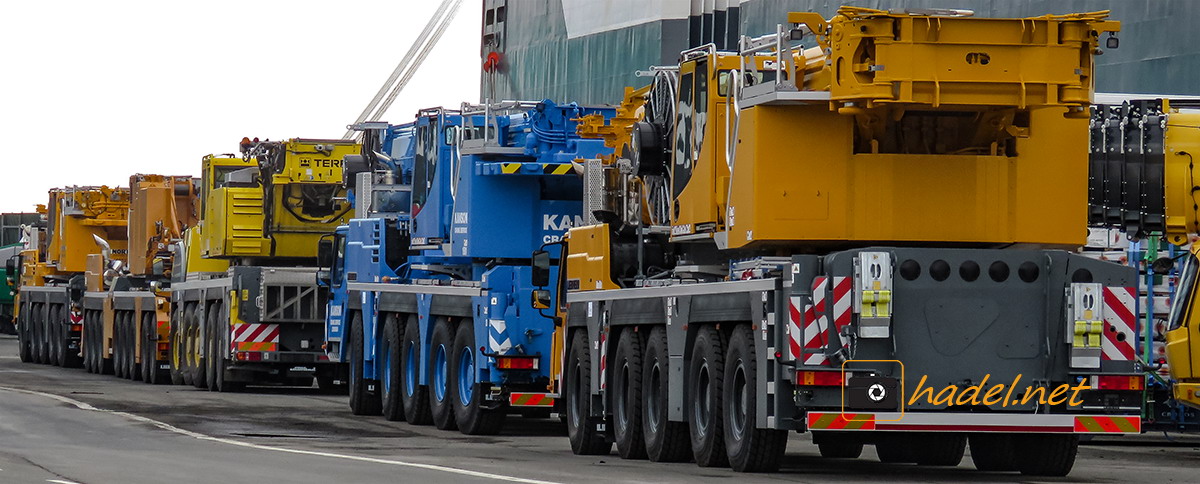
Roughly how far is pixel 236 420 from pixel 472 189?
3921mm

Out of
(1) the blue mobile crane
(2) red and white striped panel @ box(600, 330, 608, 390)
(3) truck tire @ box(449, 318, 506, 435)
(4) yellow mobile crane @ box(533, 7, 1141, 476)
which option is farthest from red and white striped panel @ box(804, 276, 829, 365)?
→ (3) truck tire @ box(449, 318, 506, 435)

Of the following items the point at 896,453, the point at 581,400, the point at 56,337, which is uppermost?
the point at 581,400

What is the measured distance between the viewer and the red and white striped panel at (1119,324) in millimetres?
15555

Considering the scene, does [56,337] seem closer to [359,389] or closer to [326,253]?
[326,253]

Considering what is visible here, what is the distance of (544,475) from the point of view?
51.8 feet

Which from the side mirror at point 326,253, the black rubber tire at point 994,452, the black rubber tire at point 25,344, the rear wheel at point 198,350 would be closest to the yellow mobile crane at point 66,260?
the black rubber tire at point 25,344

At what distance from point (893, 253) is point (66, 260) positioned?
36.1m

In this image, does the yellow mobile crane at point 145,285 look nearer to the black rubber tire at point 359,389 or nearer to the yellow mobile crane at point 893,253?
the black rubber tire at point 359,389

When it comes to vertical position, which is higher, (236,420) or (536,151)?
(536,151)

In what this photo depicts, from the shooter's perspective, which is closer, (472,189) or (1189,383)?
(1189,383)

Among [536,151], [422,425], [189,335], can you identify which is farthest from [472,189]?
[189,335]

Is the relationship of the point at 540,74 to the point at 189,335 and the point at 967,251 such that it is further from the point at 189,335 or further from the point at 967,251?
the point at 967,251

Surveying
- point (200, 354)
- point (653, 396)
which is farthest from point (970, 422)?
point (200, 354)

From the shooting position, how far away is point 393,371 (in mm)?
26578
